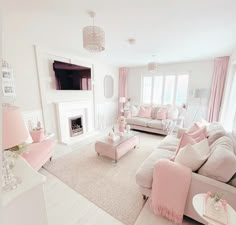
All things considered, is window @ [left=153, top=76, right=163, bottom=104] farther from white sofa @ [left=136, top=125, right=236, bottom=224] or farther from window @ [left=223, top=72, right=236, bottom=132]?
white sofa @ [left=136, top=125, right=236, bottom=224]

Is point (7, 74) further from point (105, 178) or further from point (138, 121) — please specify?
point (138, 121)

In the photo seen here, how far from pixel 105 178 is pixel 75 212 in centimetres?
67

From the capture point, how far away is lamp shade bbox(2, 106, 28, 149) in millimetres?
868

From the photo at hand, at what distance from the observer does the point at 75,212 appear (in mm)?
1587

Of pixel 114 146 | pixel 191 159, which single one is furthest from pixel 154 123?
pixel 191 159

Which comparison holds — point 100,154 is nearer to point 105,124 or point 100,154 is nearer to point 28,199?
Answer: point 28,199

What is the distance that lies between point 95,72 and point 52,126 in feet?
7.41

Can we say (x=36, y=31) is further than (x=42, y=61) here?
No

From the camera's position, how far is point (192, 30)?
7.04 ft

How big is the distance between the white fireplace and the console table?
2.51 metres

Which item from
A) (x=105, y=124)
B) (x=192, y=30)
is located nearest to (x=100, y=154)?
(x=105, y=124)

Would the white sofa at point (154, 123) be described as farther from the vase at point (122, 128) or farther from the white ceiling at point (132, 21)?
the white ceiling at point (132, 21)

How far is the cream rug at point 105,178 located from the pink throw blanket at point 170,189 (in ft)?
1.07

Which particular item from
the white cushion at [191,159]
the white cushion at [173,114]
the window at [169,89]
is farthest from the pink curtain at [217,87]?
the white cushion at [191,159]
